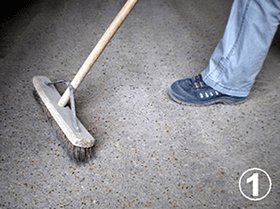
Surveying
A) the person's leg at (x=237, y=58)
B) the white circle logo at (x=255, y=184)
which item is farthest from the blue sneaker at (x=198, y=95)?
the white circle logo at (x=255, y=184)

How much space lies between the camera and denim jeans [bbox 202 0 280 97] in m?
1.03

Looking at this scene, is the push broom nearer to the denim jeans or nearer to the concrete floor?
the concrete floor

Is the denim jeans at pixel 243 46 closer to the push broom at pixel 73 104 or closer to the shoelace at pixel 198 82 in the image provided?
the shoelace at pixel 198 82

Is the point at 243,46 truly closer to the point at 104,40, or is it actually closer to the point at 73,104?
the point at 104,40

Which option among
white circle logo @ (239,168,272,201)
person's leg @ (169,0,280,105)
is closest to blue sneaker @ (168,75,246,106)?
person's leg @ (169,0,280,105)

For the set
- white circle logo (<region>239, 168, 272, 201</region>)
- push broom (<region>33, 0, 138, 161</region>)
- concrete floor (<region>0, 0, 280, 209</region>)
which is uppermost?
push broom (<region>33, 0, 138, 161</region>)

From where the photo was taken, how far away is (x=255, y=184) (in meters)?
0.93

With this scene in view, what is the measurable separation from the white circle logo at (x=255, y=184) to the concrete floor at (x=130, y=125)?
2cm

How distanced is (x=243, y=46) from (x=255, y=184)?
1.35 ft

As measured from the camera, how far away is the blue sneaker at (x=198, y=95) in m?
1.19

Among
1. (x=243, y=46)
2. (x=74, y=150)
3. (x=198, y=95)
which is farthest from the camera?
(x=198, y=95)

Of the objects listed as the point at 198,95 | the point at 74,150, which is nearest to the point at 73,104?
the point at 74,150

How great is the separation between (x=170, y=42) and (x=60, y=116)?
0.75 m

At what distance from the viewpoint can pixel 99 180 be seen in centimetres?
91
